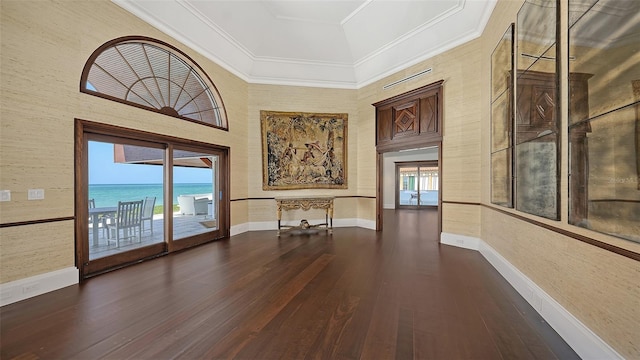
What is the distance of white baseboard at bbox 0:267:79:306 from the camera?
2449 mm

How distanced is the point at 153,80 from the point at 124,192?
1944 mm

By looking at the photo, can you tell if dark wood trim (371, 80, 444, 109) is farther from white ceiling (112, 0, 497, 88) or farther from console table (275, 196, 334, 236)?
console table (275, 196, 334, 236)

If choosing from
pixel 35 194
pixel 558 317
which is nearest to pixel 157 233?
pixel 35 194

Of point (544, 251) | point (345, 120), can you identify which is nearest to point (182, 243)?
point (345, 120)

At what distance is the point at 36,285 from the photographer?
2.63 meters

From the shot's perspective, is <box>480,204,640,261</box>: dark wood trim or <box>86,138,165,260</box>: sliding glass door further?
<box>86,138,165,260</box>: sliding glass door

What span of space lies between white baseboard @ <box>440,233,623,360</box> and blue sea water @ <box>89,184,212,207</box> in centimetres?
534

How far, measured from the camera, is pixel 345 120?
20.9 ft

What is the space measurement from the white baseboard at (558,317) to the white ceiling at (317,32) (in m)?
3.98

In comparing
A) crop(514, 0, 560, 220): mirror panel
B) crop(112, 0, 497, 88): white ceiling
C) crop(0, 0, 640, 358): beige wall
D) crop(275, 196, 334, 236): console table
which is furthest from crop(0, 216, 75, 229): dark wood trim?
crop(514, 0, 560, 220): mirror panel

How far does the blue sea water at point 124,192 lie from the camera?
3346mm

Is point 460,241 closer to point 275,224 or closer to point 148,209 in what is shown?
point 275,224

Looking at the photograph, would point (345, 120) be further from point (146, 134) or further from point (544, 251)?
point (544, 251)

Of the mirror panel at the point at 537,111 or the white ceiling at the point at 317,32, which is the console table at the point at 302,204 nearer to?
the white ceiling at the point at 317,32
